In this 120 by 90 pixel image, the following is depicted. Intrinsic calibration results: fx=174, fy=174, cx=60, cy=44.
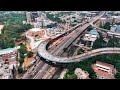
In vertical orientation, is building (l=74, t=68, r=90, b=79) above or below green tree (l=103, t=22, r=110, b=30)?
below

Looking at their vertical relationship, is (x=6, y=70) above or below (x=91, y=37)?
below

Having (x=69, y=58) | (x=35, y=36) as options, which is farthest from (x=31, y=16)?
(x=69, y=58)

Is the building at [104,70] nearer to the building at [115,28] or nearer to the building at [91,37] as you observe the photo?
the building at [91,37]

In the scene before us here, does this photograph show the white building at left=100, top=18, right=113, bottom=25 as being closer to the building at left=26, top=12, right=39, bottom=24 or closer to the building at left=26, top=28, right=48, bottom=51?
the building at left=26, top=28, right=48, bottom=51

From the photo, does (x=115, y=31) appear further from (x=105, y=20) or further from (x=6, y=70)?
(x=6, y=70)

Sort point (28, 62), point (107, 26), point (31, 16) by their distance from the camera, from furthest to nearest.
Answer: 1. point (107, 26)
2. point (31, 16)
3. point (28, 62)

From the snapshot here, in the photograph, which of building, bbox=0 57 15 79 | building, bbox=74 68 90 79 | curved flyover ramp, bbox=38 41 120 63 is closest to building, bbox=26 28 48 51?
curved flyover ramp, bbox=38 41 120 63

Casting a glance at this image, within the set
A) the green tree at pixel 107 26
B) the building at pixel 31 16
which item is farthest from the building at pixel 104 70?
the building at pixel 31 16
